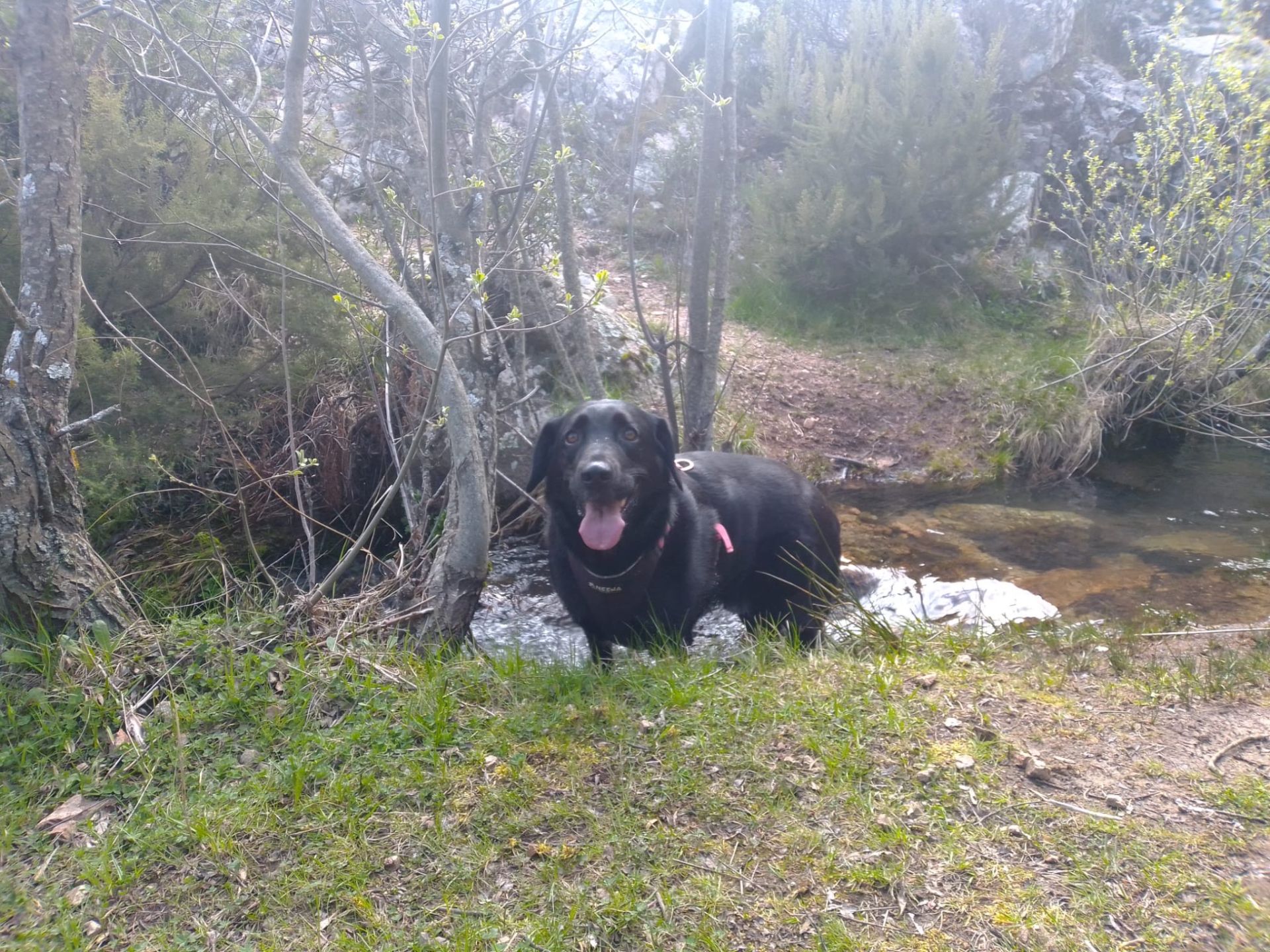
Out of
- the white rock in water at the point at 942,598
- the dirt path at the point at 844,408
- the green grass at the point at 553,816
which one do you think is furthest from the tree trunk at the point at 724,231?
the green grass at the point at 553,816

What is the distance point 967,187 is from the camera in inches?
429

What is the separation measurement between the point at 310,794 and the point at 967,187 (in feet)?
35.0

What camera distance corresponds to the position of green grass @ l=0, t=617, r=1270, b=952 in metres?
2.25

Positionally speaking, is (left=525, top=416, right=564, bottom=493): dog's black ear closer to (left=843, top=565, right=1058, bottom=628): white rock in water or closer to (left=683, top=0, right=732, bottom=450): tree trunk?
(left=843, top=565, right=1058, bottom=628): white rock in water

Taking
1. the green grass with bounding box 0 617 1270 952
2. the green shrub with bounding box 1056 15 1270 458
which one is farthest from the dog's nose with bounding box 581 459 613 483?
the green shrub with bounding box 1056 15 1270 458

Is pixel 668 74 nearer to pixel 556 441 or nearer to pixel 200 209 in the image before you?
pixel 200 209

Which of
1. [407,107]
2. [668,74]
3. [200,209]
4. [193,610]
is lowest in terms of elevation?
[193,610]

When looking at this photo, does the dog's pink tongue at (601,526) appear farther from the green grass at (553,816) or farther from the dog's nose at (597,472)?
the green grass at (553,816)

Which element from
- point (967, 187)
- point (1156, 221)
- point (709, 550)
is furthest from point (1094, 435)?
point (709, 550)

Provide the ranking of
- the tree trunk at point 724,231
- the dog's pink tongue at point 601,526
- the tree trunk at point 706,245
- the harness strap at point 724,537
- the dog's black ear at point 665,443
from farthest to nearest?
the tree trunk at point 724,231 < the tree trunk at point 706,245 < the harness strap at point 724,537 < the dog's black ear at point 665,443 < the dog's pink tongue at point 601,526

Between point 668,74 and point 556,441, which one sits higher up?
point 668,74

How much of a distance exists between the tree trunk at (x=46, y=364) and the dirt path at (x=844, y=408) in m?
5.43

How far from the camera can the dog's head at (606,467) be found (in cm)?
364

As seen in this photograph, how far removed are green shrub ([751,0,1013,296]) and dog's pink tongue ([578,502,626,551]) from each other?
319 inches
